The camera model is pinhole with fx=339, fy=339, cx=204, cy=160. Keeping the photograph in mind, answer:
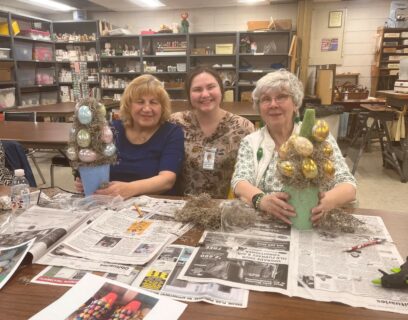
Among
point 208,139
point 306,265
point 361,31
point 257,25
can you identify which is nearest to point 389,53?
point 361,31

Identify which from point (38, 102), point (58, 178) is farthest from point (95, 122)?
point (38, 102)

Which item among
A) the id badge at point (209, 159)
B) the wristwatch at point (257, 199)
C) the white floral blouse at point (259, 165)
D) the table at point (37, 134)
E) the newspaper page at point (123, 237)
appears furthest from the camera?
the table at point (37, 134)

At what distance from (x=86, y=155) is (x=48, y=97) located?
22.0 feet

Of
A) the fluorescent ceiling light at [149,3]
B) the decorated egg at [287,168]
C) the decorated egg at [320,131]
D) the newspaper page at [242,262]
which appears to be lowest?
the newspaper page at [242,262]

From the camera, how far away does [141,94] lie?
5.85 ft

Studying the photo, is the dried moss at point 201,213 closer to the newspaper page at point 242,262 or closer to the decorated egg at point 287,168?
the newspaper page at point 242,262

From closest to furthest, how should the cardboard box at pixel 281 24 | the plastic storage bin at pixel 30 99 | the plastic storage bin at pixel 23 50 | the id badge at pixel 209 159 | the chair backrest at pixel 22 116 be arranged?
the id badge at pixel 209 159 → the chair backrest at pixel 22 116 → the plastic storage bin at pixel 23 50 → the cardboard box at pixel 281 24 → the plastic storage bin at pixel 30 99

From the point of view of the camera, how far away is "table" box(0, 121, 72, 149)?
2.58 meters

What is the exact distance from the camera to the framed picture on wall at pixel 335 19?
6.56 meters

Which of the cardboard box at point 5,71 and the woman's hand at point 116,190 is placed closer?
the woman's hand at point 116,190

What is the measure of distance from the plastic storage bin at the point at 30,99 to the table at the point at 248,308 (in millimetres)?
6435

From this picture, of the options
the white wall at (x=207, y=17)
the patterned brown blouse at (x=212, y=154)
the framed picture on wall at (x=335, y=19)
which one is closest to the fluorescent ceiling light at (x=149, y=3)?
the white wall at (x=207, y=17)

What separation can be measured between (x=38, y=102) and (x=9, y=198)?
246 inches

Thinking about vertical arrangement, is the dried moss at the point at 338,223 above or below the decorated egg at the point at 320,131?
below
